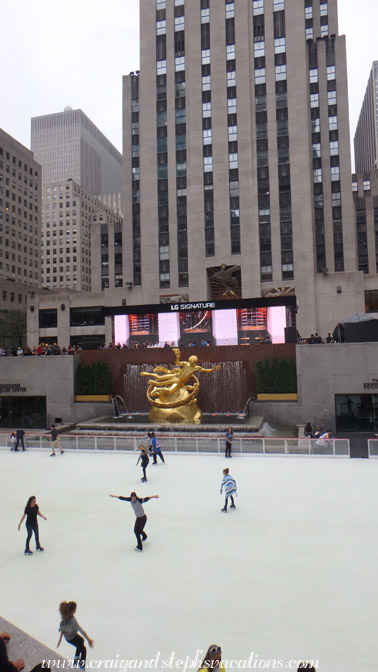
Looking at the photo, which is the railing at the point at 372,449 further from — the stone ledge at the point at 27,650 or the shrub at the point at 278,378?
the stone ledge at the point at 27,650

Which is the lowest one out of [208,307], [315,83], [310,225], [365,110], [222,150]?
[208,307]

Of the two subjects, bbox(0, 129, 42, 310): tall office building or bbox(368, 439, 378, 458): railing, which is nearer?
bbox(368, 439, 378, 458): railing

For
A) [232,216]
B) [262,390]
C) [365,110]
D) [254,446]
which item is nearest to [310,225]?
[232,216]

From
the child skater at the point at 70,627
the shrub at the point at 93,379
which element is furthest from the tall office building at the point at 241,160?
the child skater at the point at 70,627

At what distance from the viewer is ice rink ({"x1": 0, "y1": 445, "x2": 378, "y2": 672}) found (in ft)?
21.9

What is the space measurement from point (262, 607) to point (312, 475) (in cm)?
943

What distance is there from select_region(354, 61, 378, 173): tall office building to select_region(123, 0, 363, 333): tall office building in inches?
4063

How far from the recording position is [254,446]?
2014 centimetres

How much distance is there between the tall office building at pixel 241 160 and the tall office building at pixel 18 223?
3404cm

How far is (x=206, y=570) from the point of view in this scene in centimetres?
904

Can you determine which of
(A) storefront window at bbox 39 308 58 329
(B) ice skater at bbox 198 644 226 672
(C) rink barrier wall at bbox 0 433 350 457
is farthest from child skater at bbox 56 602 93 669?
(A) storefront window at bbox 39 308 58 329

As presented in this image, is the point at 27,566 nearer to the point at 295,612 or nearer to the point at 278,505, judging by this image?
the point at 295,612

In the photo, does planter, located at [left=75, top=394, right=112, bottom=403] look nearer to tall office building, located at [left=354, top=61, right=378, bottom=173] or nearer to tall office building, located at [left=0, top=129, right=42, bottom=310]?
tall office building, located at [left=0, top=129, right=42, bottom=310]

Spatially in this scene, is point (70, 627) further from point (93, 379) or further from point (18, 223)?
point (18, 223)
